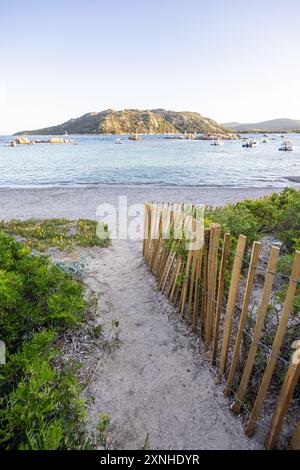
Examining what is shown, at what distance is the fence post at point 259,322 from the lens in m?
2.25

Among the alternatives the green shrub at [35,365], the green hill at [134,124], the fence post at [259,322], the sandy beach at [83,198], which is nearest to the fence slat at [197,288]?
the fence post at [259,322]

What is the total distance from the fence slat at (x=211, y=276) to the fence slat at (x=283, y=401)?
1.26 m

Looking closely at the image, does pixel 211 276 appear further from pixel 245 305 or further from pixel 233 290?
pixel 245 305

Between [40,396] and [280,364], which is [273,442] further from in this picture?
[40,396]

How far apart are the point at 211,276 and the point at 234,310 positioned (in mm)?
914

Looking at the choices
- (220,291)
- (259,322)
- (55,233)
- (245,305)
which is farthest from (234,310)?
(55,233)

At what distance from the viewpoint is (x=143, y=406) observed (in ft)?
9.84

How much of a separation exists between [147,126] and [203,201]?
171m

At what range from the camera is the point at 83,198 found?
15.3m

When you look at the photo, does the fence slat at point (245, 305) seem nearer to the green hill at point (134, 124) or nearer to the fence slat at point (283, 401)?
the fence slat at point (283, 401)

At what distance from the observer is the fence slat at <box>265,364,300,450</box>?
219 centimetres

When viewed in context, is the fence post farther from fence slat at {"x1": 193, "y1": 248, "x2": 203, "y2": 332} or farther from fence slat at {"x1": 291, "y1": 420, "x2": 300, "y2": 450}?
fence slat at {"x1": 193, "y1": 248, "x2": 203, "y2": 332}

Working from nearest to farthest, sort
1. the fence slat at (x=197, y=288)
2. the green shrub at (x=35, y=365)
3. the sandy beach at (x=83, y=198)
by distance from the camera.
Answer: the green shrub at (x=35, y=365), the fence slat at (x=197, y=288), the sandy beach at (x=83, y=198)

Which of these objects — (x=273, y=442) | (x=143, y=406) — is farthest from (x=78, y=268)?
(x=273, y=442)
